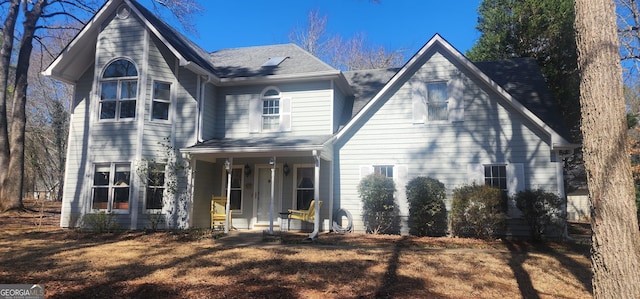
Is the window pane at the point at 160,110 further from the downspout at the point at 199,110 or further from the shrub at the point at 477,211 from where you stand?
the shrub at the point at 477,211

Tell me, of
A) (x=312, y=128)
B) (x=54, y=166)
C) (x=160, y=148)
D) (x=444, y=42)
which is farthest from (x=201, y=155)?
(x=54, y=166)

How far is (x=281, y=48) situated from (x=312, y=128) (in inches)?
180

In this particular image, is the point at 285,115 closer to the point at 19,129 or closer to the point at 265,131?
the point at 265,131

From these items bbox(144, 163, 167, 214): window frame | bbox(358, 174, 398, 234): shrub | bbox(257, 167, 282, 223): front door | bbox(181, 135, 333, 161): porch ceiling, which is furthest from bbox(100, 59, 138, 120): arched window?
bbox(358, 174, 398, 234): shrub

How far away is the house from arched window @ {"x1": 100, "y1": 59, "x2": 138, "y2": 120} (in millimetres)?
36

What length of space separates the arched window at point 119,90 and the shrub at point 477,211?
32.6 ft

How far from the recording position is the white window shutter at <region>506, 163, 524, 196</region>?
1138 cm

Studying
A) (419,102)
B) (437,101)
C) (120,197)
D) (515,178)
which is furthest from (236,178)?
(515,178)

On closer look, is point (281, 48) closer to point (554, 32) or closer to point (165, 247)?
point (165, 247)

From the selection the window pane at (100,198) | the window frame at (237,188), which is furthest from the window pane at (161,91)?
the window pane at (100,198)

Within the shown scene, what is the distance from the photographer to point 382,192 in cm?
1170

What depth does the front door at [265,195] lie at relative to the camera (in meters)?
13.4

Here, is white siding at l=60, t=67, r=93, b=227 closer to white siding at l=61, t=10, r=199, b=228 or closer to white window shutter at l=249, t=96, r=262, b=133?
white siding at l=61, t=10, r=199, b=228

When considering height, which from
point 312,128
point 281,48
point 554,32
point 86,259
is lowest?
point 86,259
